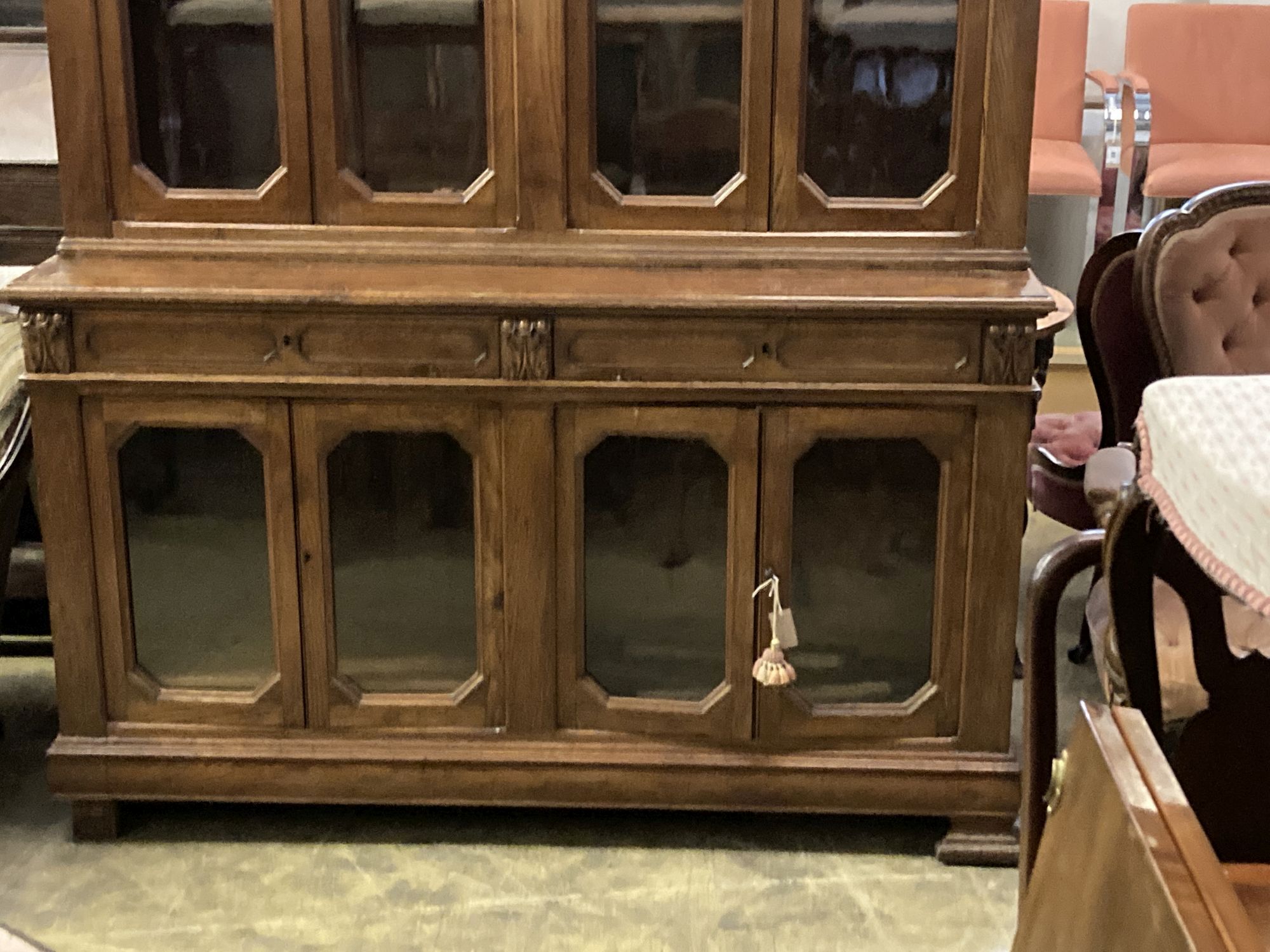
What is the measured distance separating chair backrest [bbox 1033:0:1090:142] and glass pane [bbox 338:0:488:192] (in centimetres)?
244

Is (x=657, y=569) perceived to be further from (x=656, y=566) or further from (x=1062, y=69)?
(x=1062, y=69)

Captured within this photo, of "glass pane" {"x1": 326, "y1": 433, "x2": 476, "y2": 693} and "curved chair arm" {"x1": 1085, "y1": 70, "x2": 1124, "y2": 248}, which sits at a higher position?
"curved chair arm" {"x1": 1085, "y1": 70, "x2": 1124, "y2": 248}

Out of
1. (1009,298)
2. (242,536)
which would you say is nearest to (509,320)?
(242,536)

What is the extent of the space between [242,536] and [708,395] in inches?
27.0

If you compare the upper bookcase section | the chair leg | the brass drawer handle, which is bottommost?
the chair leg

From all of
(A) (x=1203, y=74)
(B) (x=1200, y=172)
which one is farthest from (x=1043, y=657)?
(A) (x=1203, y=74)

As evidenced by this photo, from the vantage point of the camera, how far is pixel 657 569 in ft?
6.59

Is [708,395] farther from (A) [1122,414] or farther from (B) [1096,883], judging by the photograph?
(B) [1096,883]

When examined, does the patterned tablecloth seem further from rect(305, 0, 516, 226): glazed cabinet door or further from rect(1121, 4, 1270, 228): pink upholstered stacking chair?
rect(1121, 4, 1270, 228): pink upholstered stacking chair

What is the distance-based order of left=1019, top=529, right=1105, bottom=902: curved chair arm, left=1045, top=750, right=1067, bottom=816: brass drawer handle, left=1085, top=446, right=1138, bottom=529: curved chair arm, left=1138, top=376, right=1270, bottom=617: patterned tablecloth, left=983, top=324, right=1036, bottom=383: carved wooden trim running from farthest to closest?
left=983, top=324, right=1036, bottom=383: carved wooden trim
left=1085, top=446, right=1138, bottom=529: curved chair arm
left=1019, top=529, right=1105, bottom=902: curved chair arm
left=1045, top=750, right=1067, bottom=816: brass drawer handle
left=1138, top=376, right=1270, bottom=617: patterned tablecloth

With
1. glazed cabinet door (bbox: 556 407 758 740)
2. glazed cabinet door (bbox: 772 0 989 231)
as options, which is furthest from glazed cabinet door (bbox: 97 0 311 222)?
glazed cabinet door (bbox: 772 0 989 231)

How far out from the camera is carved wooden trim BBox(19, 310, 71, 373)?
1.88 meters

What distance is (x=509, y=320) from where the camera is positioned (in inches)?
73.5

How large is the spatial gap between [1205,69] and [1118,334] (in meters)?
2.08
